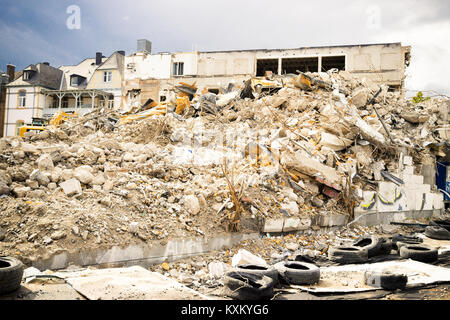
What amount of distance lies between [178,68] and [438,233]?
917 inches

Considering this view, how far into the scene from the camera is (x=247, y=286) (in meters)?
3.71

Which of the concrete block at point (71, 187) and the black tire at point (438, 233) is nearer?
the concrete block at point (71, 187)

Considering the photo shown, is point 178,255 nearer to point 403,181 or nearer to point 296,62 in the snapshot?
point 403,181

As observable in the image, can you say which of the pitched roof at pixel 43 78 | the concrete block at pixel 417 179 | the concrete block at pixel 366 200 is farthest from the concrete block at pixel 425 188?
the pitched roof at pixel 43 78

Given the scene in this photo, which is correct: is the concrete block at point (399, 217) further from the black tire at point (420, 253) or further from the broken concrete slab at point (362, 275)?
the broken concrete slab at point (362, 275)

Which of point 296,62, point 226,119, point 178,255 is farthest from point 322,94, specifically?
point 296,62

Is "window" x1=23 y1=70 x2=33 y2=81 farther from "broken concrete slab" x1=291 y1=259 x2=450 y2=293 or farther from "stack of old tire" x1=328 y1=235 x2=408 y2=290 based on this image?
"broken concrete slab" x1=291 y1=259 x2=450 y2=293

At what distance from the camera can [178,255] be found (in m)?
5.53

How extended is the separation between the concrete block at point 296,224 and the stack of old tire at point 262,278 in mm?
2329

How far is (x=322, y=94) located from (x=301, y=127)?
2.56m

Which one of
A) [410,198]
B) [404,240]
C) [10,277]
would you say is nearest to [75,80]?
[410,198]

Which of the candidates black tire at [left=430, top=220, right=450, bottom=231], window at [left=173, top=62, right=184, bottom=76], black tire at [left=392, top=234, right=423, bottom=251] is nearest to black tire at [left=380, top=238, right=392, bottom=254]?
black tire at [left=392, top=234, right=423, bottom=251]

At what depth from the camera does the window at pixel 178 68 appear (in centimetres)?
2731

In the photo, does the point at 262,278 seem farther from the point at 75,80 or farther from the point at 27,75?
the point at 27,75
